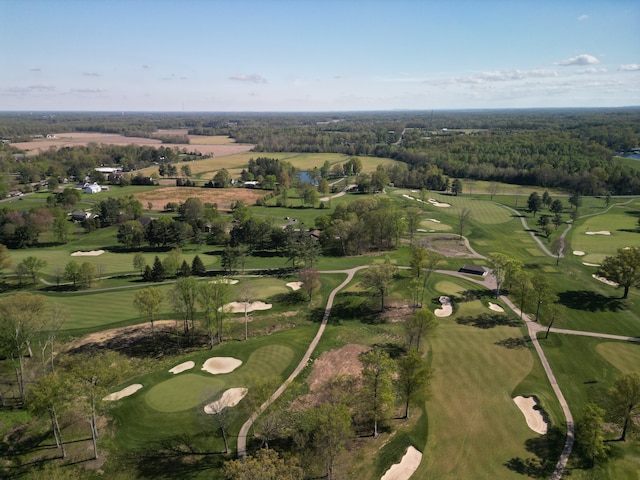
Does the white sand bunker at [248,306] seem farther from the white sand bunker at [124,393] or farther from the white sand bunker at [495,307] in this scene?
the white sand bunker at [495,307]

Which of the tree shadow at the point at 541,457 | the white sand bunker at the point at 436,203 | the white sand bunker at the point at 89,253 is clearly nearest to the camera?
the tree shadow at the point at 541,457

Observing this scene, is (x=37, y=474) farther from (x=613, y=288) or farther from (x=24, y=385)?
(x=613, y=288)

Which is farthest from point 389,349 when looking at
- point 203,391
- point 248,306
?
point 248,306

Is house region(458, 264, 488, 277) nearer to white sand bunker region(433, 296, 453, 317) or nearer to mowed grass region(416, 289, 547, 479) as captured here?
white sand bunker region(433, 296, 453, 317)

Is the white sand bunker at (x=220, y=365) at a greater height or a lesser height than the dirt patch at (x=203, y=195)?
lesser

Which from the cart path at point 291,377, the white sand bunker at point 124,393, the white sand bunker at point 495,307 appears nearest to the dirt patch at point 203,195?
the cart path at point 291,377

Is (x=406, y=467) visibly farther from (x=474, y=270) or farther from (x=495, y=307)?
(x=474, y=270)

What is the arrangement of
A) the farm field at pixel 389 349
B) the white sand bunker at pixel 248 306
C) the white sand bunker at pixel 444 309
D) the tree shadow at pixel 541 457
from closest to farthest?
the tree shadow at pixel 541 457, the farm field at pixel 389 349, the white sand bunker at pixel 444 309, the white sand bunker at pixel 248 306

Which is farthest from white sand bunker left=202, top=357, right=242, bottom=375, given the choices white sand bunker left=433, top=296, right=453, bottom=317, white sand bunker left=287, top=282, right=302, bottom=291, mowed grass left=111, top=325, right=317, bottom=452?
white sand bunker left=433, top=296, right=453, bottom=317
